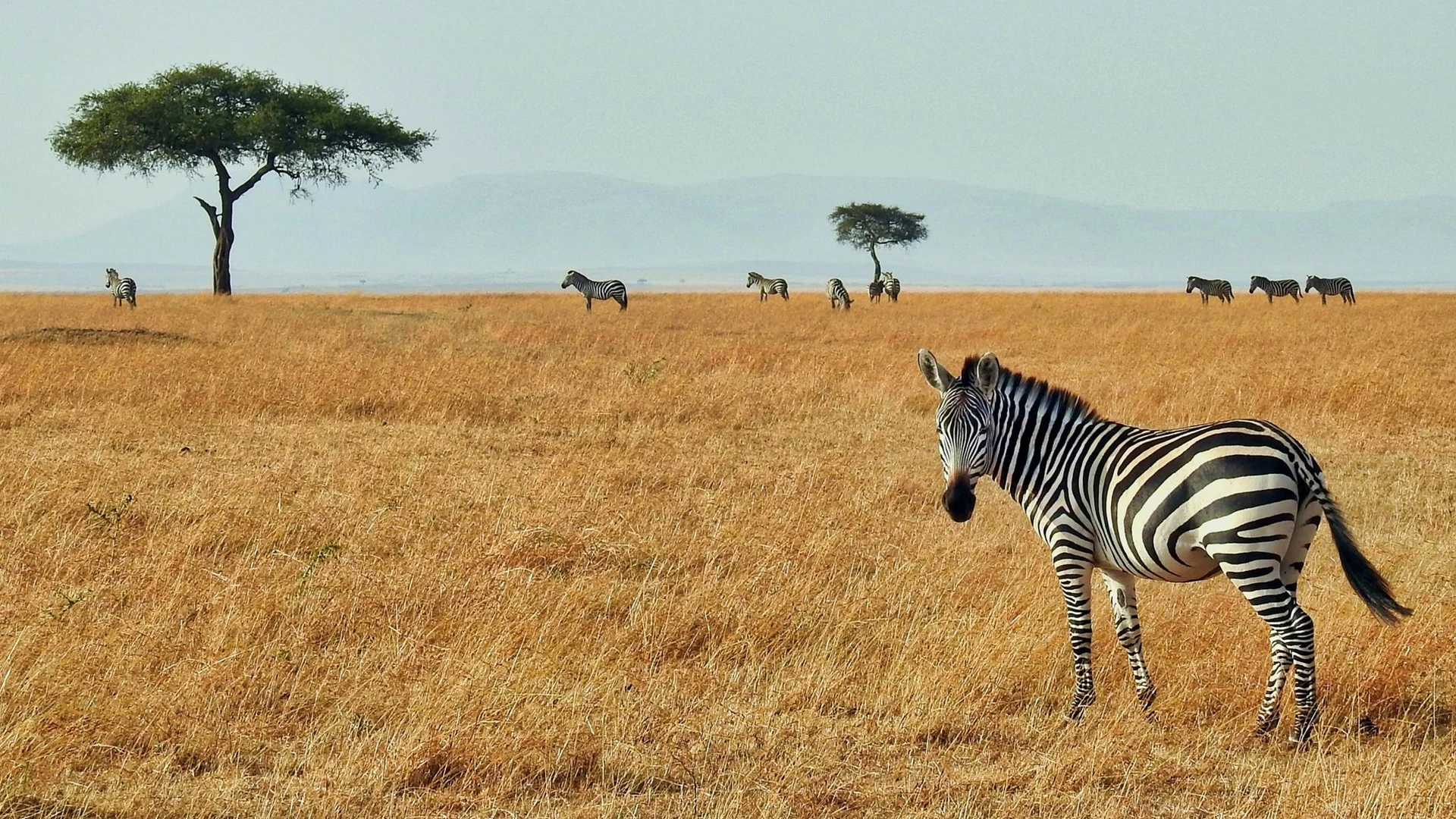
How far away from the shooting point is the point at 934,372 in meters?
5.96

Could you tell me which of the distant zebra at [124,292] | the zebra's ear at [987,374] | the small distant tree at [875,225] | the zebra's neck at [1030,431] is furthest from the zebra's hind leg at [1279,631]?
the small distant tree at [875,225]

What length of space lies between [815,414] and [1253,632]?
8.55 meters

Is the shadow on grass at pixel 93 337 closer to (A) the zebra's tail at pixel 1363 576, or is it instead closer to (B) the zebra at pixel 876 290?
(A) the zebra's tail at pixel 1363 576

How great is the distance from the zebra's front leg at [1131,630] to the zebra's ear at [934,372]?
1.12 metres

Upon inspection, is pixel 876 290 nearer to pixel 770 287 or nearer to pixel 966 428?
pixel 770 287

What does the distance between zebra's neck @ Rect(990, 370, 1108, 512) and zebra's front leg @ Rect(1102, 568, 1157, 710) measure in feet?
1.61


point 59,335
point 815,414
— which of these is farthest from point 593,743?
point 59,335

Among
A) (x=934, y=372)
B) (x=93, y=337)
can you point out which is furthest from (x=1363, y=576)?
(x=93, y=337)

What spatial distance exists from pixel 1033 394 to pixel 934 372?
18.4 inches

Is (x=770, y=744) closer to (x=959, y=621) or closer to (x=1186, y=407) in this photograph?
(x=959, y=621)

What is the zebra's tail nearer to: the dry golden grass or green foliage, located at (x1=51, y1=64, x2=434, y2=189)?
the dry golden grass

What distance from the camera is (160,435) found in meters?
12.5

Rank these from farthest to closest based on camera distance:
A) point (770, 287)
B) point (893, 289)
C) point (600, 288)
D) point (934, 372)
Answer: point (770, 287), point (893, 289), point (600, 288), point (934, 372)

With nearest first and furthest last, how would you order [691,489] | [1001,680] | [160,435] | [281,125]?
[1001,680]
[691,489]
[160,435]
[281,125]
